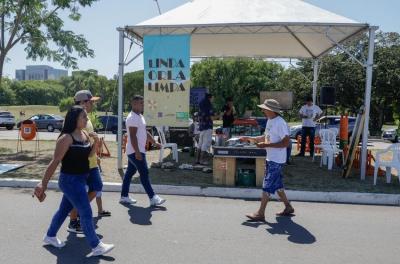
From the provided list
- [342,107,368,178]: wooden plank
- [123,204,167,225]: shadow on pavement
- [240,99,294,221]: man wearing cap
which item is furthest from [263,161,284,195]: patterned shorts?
[342,107,368,178]: wooden plank

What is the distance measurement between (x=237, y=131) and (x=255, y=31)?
119 inches

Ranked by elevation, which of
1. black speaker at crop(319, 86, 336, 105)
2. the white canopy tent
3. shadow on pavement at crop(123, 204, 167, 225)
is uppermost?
the white canopy tent

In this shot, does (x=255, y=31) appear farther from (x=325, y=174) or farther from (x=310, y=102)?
(x=325, y=174)

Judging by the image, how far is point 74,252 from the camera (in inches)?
195

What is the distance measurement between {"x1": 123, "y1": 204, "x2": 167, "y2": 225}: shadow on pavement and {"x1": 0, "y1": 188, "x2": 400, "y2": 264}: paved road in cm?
1

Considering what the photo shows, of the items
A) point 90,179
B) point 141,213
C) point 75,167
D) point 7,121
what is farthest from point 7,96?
point 75,167

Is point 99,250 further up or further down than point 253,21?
further down

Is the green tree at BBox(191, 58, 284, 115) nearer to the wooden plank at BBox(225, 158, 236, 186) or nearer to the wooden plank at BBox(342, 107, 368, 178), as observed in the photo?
the wooden plank at BBox(342, 107, 368, 178)

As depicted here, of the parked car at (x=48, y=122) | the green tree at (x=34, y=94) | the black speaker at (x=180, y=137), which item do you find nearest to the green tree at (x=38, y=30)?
the black speaker at (x=180, y=137)

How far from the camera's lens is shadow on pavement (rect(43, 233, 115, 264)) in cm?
469

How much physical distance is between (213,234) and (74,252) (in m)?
1.71

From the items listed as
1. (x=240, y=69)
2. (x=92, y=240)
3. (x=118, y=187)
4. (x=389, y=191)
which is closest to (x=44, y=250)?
(x=92, y=240)

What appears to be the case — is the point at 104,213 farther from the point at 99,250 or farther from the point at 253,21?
the point at 253,21

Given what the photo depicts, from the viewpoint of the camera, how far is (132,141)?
6746 mm
